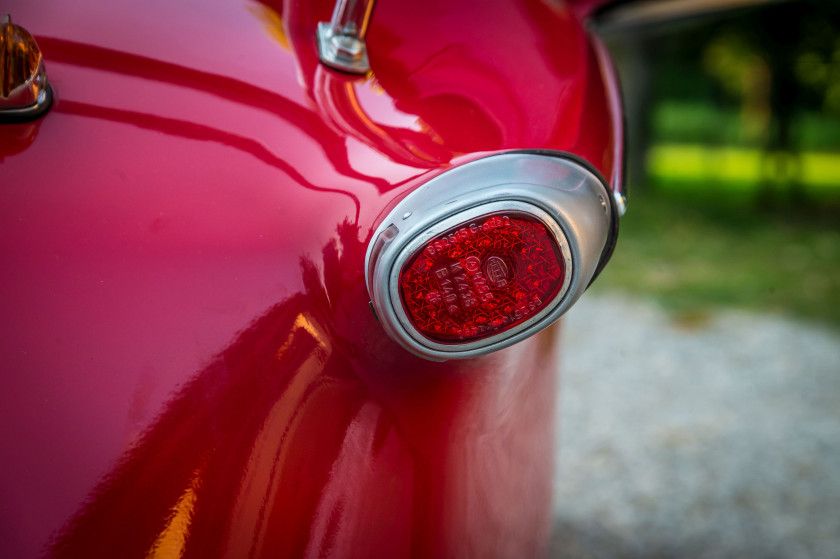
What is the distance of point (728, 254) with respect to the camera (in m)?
7.89

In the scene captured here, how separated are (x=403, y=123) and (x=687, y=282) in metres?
6.24

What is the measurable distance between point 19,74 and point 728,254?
25.7 feet

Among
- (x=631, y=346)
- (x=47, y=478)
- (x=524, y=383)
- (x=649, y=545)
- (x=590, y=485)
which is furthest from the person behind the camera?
(x=631, y=346)

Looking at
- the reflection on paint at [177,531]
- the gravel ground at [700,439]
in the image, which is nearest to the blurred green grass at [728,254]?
the gravel ground at [700,439]

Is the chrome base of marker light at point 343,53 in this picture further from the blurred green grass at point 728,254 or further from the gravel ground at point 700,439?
the blurred green grass at point 728,254

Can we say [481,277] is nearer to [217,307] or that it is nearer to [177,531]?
[217,307]

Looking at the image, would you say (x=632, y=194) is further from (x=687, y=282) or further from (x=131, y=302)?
(x=131, y=302)

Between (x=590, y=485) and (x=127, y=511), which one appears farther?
(x=590, y=485)

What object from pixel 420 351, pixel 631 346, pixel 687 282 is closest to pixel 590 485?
pixel 631 346

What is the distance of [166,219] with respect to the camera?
0.97 metres

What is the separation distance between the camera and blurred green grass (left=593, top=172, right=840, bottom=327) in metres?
6.21

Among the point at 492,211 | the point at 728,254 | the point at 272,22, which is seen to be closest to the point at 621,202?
the point at 492,211

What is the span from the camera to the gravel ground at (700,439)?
9.77ft

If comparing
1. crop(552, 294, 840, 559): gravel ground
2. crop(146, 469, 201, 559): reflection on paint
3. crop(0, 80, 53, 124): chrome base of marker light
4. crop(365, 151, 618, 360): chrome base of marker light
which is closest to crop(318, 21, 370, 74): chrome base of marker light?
crop(365, 151, 618, 360): chrome base of marker light
